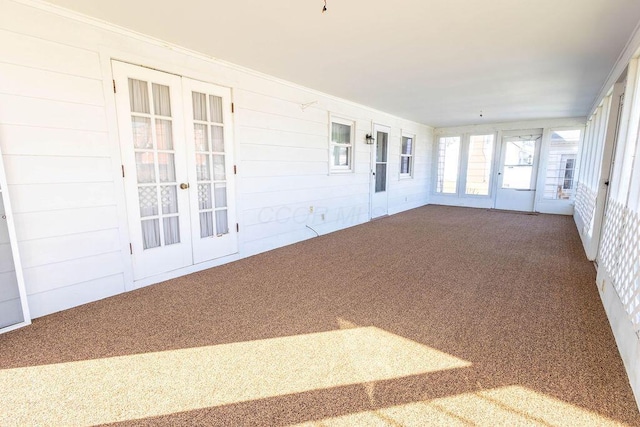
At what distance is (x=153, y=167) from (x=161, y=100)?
68cm

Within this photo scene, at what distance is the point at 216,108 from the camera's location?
3555 millimetres

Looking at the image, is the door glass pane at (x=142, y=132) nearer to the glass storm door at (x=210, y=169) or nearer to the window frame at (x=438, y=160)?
the glass storm door at (x=210, y=169)

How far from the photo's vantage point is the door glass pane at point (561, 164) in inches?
288

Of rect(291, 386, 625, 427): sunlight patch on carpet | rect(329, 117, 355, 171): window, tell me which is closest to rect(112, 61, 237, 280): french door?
rect(329, 117, 355, 171): window

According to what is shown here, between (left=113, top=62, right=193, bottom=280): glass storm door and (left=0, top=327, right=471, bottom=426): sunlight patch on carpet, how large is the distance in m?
1.37

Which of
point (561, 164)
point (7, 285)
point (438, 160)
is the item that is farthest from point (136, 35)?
point (561, 164)

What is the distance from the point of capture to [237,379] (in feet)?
5.78

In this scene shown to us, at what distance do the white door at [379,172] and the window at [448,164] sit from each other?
300cm

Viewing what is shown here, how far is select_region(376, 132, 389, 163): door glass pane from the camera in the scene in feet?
22.2

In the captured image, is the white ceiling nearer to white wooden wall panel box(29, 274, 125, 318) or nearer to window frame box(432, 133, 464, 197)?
white wooden wall panel box(29, 274, 125, 318)

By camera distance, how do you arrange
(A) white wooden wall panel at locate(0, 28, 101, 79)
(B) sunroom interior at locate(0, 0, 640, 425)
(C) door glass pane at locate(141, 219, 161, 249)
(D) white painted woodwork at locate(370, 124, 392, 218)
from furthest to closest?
(D) white painted woodwork at locate(370, 124, 392, 218) → (C) door glass pane at locate(141, 219, 161, 249) → (A) white wooden wall panel at locate(0, 28, 101, 79) → (B) sunroom interior at locate(0, 0, 640, 425)

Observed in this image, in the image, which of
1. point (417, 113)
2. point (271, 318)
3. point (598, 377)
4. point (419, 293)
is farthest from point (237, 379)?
point (417, 113)

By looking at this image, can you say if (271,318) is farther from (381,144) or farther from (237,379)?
(381,144)

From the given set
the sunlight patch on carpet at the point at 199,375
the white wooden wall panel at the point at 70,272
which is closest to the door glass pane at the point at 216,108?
the white wooden wall panel at the point at 70,272
